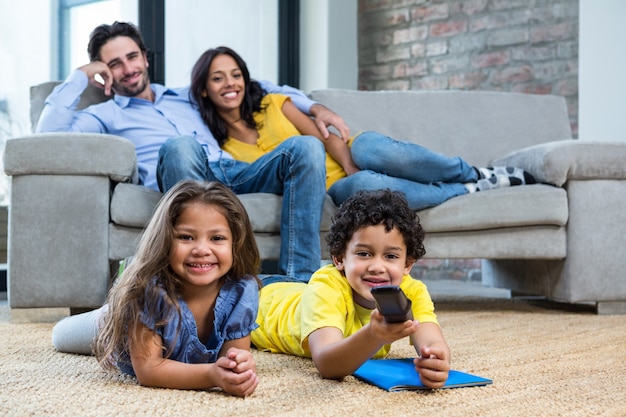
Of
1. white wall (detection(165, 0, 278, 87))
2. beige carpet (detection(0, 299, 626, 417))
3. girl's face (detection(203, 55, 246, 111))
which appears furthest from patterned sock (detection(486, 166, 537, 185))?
white wall (detection(165, 0, 278, 87))

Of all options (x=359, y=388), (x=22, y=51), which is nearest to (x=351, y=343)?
(x=359, y=388)

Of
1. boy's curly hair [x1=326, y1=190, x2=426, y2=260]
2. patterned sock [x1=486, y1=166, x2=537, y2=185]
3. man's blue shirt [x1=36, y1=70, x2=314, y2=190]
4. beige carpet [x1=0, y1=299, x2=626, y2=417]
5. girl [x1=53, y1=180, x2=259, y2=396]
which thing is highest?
man's blue shirt [x1=36, y1=70, x2=314, y2=190]

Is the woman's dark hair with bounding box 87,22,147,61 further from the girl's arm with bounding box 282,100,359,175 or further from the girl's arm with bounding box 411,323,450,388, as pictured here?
the girl's arm with bounding box 411,323,450,388

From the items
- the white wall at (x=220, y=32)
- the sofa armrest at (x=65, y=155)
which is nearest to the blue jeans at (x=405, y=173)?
the sofa armrest at (x=65, y=155)

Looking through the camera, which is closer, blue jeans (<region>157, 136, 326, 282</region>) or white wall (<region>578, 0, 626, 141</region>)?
blue jeans (<region>157, 136, 326, 282</region>)

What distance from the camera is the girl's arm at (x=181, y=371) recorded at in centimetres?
116

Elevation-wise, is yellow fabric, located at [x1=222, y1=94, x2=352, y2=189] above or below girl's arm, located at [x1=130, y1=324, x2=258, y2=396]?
above

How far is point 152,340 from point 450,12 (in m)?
3.41

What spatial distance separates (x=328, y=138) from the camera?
264 cm

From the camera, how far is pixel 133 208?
2.28m

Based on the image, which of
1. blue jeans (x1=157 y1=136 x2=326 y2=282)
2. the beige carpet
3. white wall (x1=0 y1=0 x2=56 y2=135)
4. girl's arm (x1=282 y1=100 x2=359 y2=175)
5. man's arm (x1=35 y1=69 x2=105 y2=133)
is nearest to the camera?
the beige carpet

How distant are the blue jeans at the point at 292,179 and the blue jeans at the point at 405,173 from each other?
0.15 meters

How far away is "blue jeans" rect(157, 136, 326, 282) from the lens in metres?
2.22

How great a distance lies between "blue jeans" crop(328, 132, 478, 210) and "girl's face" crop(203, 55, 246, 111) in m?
0.46
